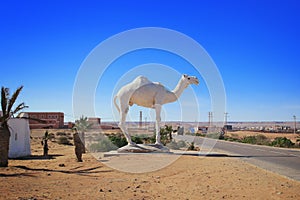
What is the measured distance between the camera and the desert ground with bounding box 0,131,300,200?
8.65m

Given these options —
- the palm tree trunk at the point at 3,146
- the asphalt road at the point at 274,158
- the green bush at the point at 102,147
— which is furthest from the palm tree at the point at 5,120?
the asphalt road at the point at 274,158

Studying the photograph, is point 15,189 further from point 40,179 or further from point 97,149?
point 97,149

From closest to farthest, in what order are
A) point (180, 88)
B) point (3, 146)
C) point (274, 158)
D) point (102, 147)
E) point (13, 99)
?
point (3, 146), point (13, 99), point (274, 158), point (180, 88), point (102, 147)

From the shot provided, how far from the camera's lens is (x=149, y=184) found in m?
10.4

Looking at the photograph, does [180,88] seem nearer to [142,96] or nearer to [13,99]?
[142,96]

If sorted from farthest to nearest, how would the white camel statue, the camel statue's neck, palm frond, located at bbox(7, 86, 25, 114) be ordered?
1. the camel statue's neck
2. the white camel statue
3. palm frond, located at bbox(7, 86, 25, 114)

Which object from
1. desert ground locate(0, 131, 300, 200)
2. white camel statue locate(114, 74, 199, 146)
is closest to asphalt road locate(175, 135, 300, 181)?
desert ground locate(0, 131, 300, 200)

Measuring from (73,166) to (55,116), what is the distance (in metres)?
67.9

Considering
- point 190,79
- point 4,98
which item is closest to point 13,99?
point 4,98

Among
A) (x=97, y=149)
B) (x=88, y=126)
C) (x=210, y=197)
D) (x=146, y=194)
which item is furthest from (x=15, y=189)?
(x=88, y=126)

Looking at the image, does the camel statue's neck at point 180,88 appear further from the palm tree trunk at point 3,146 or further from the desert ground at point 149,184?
the palm tree trunk at point 3,146

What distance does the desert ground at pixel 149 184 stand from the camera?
8.65 m

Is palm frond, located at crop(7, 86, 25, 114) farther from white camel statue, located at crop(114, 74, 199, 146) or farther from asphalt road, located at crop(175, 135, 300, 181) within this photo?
asphalt road, located at crop(175, 135, 300, 181)

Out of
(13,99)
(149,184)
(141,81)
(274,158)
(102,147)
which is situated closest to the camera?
(149,184)
